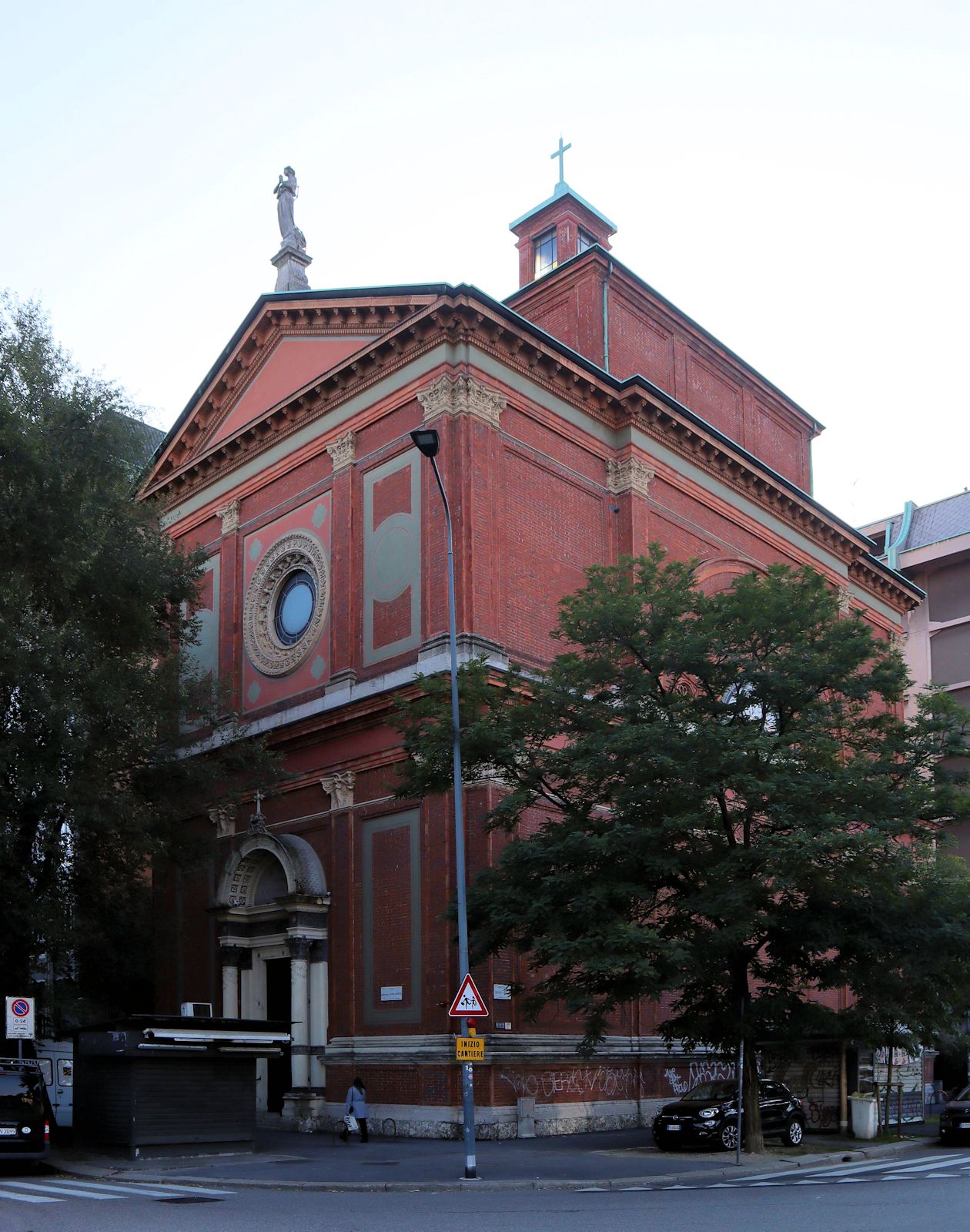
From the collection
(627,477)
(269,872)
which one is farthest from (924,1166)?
(627,477)

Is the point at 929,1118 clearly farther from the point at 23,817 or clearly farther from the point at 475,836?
the point at 23,817

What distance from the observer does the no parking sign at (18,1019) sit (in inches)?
841

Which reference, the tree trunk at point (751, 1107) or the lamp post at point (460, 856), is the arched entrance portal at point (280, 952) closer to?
the lamp post at point (460, 856)

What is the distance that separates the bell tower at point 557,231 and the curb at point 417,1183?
2925 centimetres

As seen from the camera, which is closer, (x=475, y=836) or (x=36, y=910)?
→ (x=36, y=910)

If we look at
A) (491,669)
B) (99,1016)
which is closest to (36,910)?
(491,669)

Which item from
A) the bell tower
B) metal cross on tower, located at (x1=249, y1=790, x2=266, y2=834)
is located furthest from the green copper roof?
metal cross on tower, located at (x1=249, y1=790, x2=266, y2=834)

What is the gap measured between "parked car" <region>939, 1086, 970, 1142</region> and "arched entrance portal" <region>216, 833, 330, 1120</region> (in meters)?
12.4

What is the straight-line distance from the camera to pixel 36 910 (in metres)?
25.1

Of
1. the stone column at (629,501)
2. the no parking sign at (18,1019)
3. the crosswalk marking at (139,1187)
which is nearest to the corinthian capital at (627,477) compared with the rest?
the stone column at (629,501)

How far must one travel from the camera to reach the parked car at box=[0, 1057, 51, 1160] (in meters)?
19.5

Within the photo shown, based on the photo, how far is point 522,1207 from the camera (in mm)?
15977

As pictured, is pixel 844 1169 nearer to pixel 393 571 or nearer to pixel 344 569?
pixel 393 571

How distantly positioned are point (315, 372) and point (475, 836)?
13271 mm
